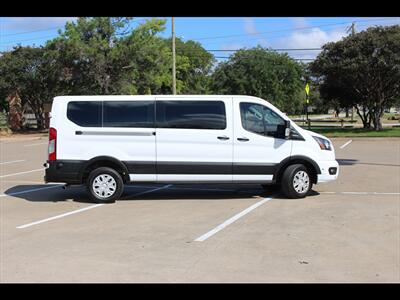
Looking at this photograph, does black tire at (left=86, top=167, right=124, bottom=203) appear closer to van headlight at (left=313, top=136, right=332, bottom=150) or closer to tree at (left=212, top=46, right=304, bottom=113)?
van headlight at (left=313, top=136, right=332, bottom=150)

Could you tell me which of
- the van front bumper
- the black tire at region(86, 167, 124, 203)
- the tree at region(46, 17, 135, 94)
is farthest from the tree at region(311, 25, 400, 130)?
the black tire at region(86, 167, 124, 203)

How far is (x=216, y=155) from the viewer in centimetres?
1004

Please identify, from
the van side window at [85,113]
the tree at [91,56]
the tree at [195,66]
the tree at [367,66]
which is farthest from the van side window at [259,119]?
the tree at [195,66]

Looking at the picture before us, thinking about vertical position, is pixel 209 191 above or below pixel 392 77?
below

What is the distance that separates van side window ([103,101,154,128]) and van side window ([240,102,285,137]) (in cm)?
184

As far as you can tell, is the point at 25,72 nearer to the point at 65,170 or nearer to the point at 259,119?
the point at 65,170

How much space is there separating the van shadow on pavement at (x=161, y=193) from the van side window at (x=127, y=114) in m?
1.61

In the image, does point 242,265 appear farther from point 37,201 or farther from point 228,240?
point 37,201

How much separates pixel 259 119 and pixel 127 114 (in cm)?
259

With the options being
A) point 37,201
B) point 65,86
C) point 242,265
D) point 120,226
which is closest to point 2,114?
point 65,86

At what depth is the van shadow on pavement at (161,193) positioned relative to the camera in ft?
34.9

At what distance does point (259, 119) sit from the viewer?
33.3 feet

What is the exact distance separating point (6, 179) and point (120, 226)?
7.61m

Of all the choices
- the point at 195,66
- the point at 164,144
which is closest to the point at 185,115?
the point at 164,144
